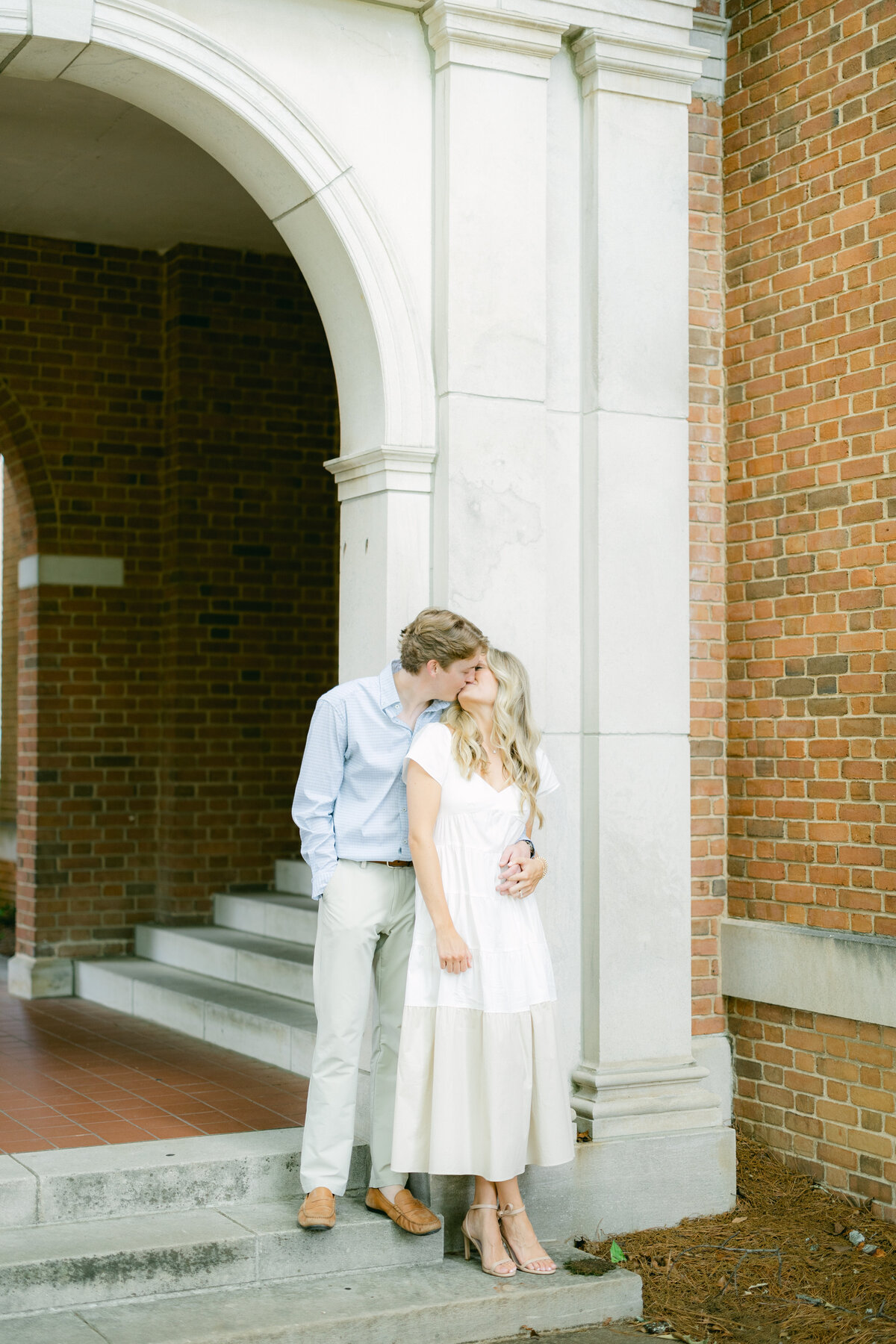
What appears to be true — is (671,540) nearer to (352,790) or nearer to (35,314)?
(352,790)

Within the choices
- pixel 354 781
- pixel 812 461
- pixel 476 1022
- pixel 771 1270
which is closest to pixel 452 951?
pixel 476 1022

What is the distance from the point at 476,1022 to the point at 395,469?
1964 millimetres

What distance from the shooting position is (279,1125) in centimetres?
537

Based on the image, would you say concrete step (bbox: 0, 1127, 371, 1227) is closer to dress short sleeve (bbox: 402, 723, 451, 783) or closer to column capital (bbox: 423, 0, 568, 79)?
dress short sleeve (bbox: 402, 723, 451, 783)

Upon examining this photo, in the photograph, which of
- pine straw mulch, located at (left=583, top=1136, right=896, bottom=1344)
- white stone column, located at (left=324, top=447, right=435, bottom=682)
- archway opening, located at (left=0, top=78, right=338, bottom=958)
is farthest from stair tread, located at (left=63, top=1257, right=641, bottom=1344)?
archway opening, located at (left=0, top=78, right=338, bottom=958)

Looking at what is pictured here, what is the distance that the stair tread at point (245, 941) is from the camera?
7.29 metres

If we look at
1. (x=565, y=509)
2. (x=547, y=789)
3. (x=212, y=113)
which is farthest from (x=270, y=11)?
(x=547, y=789)

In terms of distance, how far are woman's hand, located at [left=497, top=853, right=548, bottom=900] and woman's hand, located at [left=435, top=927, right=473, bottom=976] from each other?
0.23 metres

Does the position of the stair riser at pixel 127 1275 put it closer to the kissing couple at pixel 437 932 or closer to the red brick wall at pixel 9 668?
the kissing couple at pixel 437 932

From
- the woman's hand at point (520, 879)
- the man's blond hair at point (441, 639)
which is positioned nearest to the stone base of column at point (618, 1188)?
the woman's hand at point (520, 879)

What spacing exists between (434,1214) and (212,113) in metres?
3.79

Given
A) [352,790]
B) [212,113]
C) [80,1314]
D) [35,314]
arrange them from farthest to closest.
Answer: [35,314]
[212,113]
[352,790]
[80,1314]

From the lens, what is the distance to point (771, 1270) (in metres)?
5.08

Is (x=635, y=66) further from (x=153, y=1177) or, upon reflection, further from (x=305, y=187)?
(x=153, y=1177)
